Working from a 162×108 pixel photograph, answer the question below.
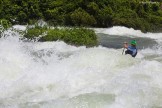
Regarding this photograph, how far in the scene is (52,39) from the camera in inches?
1054

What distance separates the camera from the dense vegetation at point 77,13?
46406mm

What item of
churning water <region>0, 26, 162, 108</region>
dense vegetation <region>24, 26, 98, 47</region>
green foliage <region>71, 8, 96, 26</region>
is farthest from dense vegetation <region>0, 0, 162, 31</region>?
churning water <region>0, 26, 162, 108</region>

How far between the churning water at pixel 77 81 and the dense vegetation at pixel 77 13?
978 inches

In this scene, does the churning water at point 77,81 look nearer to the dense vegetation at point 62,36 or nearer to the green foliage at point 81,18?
the dense vegetation at point 62,36

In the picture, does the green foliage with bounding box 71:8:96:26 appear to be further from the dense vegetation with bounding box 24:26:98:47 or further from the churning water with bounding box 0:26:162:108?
the churning water with bounding box 0:26:162:108

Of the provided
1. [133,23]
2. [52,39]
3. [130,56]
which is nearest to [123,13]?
[133,23]

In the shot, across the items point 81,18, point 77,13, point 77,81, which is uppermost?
point 77,13

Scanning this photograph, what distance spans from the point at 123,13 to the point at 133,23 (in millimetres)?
2492

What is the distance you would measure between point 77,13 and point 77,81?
3396 cm

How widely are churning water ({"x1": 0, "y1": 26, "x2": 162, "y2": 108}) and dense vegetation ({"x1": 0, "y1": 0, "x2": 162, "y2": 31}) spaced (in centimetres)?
2484

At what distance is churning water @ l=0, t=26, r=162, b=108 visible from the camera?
12.6 metres

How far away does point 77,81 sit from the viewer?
591 inches

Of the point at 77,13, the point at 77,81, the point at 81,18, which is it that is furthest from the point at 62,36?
the point at 77,13

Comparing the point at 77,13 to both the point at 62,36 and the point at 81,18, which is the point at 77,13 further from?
the point at 62,36
